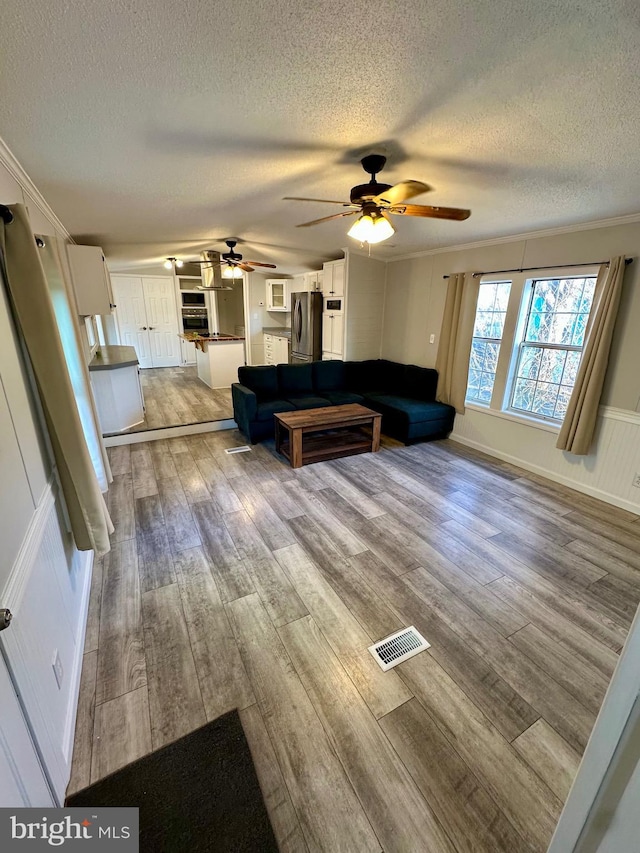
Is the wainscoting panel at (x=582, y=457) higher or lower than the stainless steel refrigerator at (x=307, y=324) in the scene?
lower

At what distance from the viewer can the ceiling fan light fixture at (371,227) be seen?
87.4 inches

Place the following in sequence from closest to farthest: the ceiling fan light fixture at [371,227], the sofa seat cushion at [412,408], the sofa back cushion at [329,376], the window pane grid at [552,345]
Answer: the ceiling fan light fixture at [371,227] → the window pane grid at [552,345] → the sofa seat cushion at [412,408] → the sofa back cushion at [329,376]

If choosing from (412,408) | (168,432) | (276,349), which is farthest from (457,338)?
(276,349)

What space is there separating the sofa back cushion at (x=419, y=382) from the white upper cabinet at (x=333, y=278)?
1.60 meters

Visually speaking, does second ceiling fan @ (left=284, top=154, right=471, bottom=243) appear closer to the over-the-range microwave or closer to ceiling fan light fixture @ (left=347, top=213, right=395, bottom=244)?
ceiling fan light fixture @ (left=347, top=213, right=395, bottom=244)

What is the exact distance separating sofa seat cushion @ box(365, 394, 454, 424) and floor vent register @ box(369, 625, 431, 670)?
9.26 ft

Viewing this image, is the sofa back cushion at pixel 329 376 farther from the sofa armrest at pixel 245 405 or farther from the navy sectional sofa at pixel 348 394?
the sofa armrest at pixel 245 405

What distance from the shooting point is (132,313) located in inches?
313

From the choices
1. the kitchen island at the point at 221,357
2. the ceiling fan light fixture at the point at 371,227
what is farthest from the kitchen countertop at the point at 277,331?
the ceiling fan light fixture at the point at 371,227

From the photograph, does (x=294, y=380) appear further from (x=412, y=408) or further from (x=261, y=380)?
(x=412, y=408)

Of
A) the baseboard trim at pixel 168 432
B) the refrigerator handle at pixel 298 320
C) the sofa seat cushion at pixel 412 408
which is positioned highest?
the refrigerator handle at pixel 298 320

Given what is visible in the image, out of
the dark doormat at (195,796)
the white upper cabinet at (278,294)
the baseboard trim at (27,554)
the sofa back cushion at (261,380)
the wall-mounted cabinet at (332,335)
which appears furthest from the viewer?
the white upper cabinet at (278,294)

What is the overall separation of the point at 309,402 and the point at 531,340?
8.68 ft

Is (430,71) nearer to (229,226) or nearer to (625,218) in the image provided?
(625,218)
